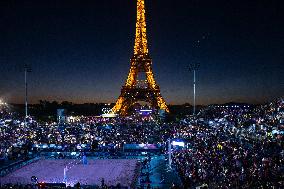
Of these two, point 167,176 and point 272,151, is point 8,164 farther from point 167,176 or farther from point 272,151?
point 272,151

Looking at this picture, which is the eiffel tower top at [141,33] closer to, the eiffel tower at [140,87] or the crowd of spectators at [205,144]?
the eiffel tower at [140,87]

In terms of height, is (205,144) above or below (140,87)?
below

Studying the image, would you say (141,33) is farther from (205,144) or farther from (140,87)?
(205,144)

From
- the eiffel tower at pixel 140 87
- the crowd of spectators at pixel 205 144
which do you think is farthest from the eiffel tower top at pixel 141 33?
the crowd of spectators at pixel 205 144

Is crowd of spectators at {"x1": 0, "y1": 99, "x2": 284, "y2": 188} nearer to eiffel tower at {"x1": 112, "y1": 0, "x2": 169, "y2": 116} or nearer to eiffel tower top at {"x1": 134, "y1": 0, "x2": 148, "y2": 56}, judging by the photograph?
eiffel tower at {"x1": 112, "y1": 0, "x2": 169, "y2": 116}

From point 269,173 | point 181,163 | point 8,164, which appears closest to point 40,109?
point 8,164

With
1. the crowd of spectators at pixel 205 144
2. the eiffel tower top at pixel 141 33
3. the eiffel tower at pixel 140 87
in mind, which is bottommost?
the crowd of spectators at pixel 205 144

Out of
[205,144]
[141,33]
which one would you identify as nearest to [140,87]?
[141,33]

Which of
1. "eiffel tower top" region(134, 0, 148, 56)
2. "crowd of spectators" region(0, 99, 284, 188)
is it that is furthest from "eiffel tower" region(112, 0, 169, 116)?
"crowd of spectators" region(0, 99, 284, 188)

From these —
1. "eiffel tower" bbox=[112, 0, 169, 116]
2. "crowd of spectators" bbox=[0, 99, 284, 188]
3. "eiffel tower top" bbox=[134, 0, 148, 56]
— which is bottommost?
"crowd of spectators" bbox=[0, 99, 284, 188]
